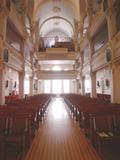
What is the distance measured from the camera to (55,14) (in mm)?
25922

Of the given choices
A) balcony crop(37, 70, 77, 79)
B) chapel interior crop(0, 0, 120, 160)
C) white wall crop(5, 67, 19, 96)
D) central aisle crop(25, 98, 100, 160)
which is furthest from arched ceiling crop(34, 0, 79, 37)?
central aisle crop(25, 98, 100, 160)

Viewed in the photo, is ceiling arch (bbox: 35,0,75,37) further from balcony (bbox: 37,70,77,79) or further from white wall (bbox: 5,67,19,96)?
white wall (bbox: 5,67,19,96)

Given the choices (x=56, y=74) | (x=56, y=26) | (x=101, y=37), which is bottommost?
(x=56, y=74)

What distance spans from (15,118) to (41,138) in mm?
1327

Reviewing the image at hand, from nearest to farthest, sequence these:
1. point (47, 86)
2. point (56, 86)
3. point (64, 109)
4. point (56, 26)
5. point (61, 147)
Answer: point (61, 147), point (64, 109), point (56, 26), point (47, 86), point (56, 86)

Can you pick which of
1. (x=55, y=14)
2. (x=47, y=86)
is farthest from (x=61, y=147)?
(x=47, y=86)

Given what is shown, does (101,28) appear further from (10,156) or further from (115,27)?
(10,156)

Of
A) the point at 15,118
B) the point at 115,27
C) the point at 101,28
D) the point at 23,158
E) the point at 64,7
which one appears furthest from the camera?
the point at 64,7

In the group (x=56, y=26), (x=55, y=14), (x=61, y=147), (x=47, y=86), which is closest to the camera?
(x=61, y=147)

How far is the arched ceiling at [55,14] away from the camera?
21859mm

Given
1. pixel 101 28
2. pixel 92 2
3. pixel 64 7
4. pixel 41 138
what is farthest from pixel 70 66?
pixel 41 138

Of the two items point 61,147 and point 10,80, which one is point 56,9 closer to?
point 10,80

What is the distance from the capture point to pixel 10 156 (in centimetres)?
363

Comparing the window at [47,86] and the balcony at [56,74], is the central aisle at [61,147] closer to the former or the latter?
the balcony at [56,74]
